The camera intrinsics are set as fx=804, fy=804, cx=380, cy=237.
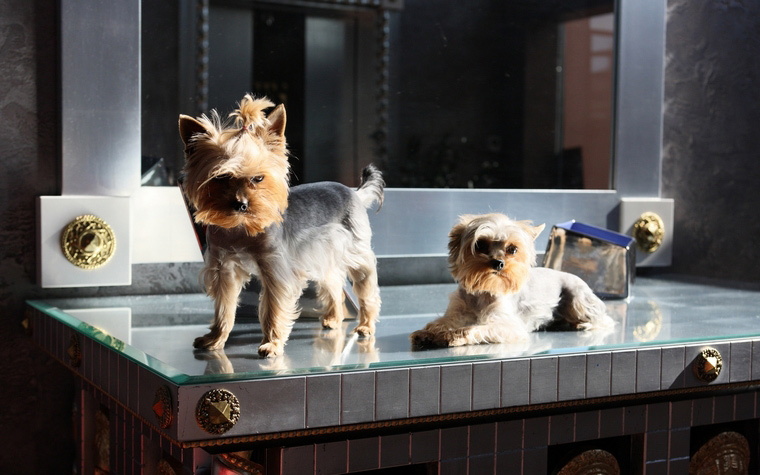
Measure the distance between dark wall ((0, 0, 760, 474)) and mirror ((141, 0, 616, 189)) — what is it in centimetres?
20

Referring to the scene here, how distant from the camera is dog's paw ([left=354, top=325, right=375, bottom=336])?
1.25 m

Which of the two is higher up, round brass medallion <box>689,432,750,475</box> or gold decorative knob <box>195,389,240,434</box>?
gold decorative knob <box>195,389,240,434</box>

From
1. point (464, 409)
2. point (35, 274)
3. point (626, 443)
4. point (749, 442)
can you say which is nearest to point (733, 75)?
point (749, 442)

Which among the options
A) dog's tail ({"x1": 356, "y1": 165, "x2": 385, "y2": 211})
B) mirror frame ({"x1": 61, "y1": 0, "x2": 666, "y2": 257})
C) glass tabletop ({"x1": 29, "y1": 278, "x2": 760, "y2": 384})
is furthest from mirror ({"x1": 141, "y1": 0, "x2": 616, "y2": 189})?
dog's tail ({"x1": 356, "y1": 165, "x2": 385, "y2": 211})

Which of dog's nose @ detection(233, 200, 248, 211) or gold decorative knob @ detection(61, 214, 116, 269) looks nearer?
dog's nose @ detection(233, 200, 248, 211)

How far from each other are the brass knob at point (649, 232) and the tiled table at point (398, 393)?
62 centimetres

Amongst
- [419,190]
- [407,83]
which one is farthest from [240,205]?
[407,83]

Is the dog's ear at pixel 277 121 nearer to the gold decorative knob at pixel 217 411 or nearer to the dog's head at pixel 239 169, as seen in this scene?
the dog's head at pixel 239 169

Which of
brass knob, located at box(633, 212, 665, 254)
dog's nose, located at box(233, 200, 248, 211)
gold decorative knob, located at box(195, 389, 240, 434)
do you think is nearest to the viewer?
gold decorative knob, located at box(195, 389, 240, 434)

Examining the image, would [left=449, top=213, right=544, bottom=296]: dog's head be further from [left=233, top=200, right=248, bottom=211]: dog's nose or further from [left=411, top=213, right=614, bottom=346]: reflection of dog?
[left=233, top=200, right=248, bottom=211]: dog's nose

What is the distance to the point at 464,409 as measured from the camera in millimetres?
1060

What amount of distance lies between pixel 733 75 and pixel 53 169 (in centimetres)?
163

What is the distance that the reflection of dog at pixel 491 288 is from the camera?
1.16 meters

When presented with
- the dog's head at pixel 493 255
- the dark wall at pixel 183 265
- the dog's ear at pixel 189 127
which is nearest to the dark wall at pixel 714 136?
the dark wall at pixel 183 265
